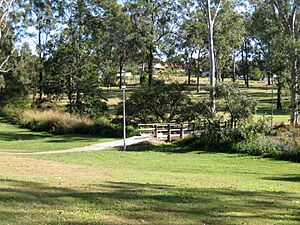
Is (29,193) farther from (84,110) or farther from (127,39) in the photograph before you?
(127,39)

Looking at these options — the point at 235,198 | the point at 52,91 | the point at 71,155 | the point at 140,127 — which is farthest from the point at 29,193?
the point at 52,91

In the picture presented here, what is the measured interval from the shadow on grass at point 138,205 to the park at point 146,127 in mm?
24

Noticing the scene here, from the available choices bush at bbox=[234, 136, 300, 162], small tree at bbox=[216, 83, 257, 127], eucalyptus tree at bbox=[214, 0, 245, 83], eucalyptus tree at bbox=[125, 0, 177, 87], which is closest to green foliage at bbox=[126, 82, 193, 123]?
small tree at bbox=[216, 83, 257, 127]

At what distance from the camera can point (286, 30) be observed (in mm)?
37406

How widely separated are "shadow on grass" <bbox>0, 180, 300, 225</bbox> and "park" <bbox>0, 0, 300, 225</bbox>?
0.9 inches

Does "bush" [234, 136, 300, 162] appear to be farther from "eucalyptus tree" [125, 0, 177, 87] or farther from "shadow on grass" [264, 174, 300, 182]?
"eucalyptus tree" [125, 0, 177, 87]

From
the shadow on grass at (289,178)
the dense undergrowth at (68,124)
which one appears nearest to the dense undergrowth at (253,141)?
the shadow on grass at (289,178)

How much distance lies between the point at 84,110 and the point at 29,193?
36.2 metres

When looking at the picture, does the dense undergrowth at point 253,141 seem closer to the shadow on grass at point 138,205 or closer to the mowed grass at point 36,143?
the mowed grass at point 36,143

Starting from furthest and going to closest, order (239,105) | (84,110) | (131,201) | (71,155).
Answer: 1. (84,110)
2. (239,105)
3. (71,155)
4. (131,201)

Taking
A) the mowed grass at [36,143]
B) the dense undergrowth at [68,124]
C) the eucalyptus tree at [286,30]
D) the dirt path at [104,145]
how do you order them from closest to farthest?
1. the dirt path at [104,145]
2. the mowed grass at [36,143]
3. the eucalyptus tree at [286,30]
4. the dense undergrowth at [68,124]

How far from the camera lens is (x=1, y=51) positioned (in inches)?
2312

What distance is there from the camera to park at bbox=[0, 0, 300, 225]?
27.1 ft

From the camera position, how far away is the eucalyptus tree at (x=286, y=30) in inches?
1371
